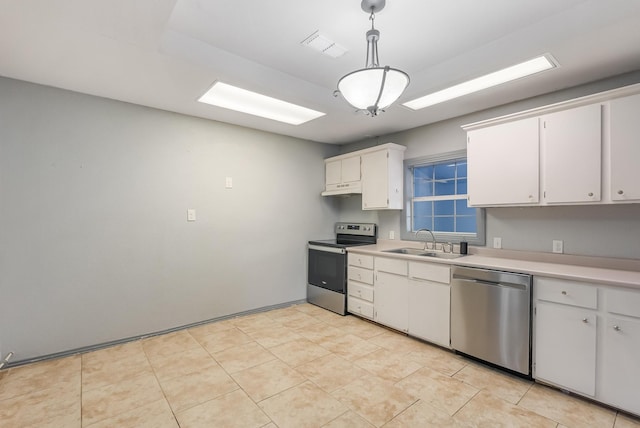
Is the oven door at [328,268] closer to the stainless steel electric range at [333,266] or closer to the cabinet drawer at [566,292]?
the stainless steel electric range at [333,266]

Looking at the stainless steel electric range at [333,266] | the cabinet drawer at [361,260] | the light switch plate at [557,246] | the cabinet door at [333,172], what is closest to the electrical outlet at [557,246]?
the light switch plate at [557,246]

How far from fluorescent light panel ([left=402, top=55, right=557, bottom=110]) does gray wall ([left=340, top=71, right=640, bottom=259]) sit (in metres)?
0.54

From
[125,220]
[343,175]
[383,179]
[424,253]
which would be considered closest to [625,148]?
Result: [424,253]

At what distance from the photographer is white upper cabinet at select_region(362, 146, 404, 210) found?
12.4 ft

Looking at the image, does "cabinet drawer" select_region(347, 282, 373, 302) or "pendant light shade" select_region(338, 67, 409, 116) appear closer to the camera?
"pendant light shade" select_region(338, 67, 409, 116)

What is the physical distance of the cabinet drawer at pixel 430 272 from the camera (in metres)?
2.81

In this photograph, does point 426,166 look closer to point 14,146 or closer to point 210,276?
point 210,276

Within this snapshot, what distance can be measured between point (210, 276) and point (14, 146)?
208 centimetres

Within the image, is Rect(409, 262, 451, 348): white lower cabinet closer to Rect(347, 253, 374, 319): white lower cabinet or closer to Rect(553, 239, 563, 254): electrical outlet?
Rect(347, 253, 374, 319): white lower cabinet

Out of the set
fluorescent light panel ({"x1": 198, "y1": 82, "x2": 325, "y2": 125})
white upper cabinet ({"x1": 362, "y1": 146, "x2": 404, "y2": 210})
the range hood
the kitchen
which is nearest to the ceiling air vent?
the kitchen

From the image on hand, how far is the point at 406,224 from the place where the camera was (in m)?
3.90

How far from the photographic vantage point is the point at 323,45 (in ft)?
7.44

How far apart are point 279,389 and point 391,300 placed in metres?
1.58

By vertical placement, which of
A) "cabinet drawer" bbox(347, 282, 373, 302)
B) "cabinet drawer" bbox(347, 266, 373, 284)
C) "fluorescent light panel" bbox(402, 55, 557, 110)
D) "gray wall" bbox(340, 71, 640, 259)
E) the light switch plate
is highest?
"fluorescent light panel" bbox(402, 55, 557, 110)
